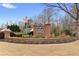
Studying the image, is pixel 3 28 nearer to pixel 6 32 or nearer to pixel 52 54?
pixel 6 32

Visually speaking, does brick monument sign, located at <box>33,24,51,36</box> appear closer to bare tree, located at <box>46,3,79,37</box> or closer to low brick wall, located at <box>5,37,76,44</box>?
low brick wall, located at <box>5,37,76,44</box>

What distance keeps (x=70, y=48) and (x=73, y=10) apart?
36 centimetres

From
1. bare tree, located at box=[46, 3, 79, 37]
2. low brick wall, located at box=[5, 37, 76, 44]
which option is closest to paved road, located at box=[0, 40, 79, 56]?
low brick wall, located at box=[5, 37, 76, 44]

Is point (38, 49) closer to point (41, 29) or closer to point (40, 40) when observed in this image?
point (40, 40)

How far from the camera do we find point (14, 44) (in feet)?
15.0

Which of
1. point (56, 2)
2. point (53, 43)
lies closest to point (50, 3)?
point (56, 2)

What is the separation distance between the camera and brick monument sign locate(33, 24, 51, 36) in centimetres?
455

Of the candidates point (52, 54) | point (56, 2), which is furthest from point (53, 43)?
point (56, 2)

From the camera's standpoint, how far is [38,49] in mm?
4551

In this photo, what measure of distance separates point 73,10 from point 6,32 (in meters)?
0.67

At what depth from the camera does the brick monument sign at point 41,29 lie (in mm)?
4555

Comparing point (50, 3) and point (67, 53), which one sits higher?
point (50, 3)

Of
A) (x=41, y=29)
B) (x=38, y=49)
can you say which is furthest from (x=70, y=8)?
(x=38, y=49)

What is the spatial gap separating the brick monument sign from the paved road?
0.37 ft
